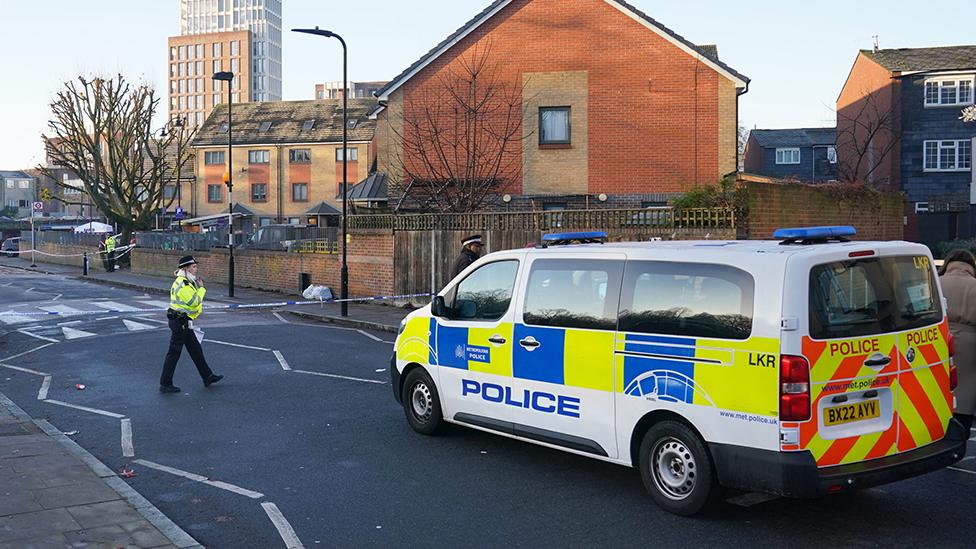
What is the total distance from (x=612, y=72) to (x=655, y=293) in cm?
2201

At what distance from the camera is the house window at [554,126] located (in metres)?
28.2

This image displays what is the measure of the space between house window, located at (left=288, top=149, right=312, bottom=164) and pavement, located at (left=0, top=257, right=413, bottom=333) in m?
21.0

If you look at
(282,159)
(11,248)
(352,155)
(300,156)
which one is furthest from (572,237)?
(11,248)

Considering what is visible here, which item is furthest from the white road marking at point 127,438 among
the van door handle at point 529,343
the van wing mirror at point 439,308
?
the van door handle at point 529,343

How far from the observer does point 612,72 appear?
27.6m

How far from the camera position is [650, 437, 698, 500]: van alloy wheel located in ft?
20.9

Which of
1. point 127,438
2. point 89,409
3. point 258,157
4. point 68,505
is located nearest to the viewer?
point 68,505

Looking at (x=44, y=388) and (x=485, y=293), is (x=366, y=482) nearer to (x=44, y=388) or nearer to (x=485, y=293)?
(x=485, y=293)

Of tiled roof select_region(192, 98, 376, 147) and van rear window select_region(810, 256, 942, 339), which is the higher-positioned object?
tiled roof select_region(192, 98, 376, 147)

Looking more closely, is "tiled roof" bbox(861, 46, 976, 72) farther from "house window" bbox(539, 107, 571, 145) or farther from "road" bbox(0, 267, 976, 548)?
"road" bbox(0, 267, 976, 548)

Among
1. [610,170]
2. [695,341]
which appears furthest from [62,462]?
[610,170]

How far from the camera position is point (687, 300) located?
643 cm

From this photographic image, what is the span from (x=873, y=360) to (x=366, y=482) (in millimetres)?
3993

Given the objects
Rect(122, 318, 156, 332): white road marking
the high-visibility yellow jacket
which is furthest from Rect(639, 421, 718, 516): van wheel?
Rect(122, 318, 156, 332): white road marking
